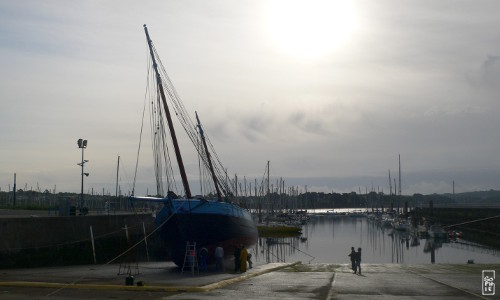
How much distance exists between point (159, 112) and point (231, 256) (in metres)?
10.3

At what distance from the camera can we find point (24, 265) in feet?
113

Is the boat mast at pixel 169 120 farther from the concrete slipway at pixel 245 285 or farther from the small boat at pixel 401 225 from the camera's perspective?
the small boat at pixel 401 225

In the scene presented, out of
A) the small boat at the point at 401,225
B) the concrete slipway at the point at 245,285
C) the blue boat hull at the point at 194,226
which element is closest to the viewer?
the concrete slipway at the point at 245,285

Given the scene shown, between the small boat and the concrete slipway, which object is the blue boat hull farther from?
the small boat

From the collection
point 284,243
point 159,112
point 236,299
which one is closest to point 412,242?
point 284,243

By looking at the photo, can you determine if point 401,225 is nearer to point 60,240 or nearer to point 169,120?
point 169,120

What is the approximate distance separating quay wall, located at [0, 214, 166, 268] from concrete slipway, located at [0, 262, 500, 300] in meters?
6.10

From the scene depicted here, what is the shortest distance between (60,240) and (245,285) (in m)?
16.6

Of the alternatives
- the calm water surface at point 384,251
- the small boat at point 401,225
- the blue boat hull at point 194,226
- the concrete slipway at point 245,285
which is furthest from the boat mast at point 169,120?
the small boat at point 401,225

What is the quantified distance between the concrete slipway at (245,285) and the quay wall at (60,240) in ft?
20.0

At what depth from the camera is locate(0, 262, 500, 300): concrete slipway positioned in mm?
21672

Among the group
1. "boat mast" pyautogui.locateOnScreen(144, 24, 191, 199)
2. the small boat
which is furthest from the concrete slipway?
the small boat

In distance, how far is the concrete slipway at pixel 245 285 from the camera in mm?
21672

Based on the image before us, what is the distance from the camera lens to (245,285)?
25406 mm
